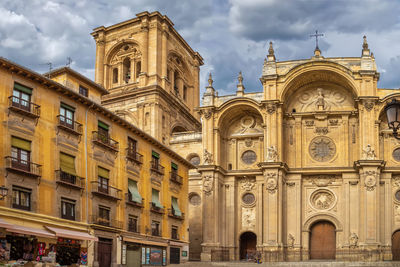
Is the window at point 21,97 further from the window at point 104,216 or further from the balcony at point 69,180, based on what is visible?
the window at point 104,216

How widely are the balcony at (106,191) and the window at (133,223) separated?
1947mm

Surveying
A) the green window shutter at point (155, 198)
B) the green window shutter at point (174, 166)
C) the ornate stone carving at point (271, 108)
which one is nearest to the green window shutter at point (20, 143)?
the green window shutter at point (155, 198)

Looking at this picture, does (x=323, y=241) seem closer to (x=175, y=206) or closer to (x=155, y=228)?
(x=175, y=206)

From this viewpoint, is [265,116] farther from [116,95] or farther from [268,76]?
[116,95]

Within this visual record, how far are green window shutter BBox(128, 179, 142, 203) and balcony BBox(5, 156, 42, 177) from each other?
824cm

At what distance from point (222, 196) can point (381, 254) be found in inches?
527

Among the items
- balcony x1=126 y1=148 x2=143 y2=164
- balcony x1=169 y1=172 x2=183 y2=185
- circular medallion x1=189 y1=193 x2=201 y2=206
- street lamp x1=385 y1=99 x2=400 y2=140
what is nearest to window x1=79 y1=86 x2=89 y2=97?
balcony x1=126 y1=148 x2=143 y2=164

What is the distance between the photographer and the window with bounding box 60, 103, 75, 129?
2760 cm

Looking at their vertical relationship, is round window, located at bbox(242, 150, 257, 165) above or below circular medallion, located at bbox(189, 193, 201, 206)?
above

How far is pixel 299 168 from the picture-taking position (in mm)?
47375

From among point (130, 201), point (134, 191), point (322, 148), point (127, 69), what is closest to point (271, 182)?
point (322, 148)

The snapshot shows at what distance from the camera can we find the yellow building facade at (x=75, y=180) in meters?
24.1

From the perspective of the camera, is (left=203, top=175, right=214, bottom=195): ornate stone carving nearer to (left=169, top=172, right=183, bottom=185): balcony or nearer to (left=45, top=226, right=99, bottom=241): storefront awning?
(left=169, top=172, right=183, bottom=185): balcony

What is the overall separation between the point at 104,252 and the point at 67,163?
17.5 feet
